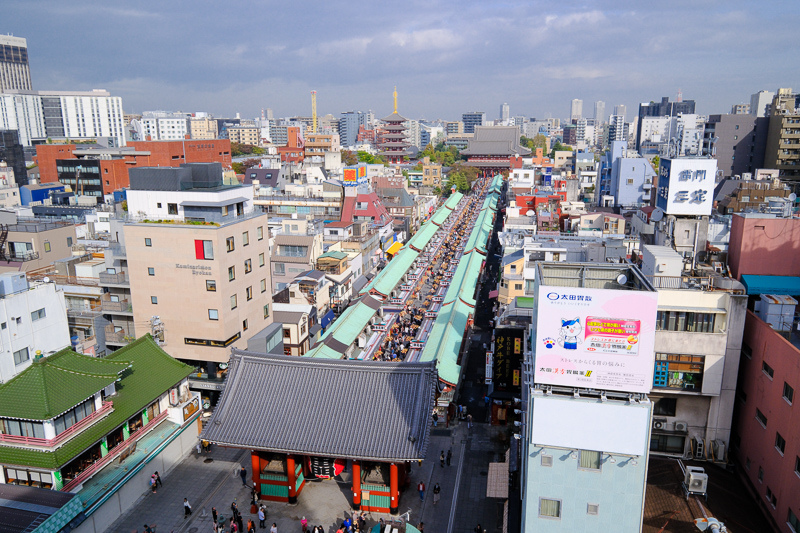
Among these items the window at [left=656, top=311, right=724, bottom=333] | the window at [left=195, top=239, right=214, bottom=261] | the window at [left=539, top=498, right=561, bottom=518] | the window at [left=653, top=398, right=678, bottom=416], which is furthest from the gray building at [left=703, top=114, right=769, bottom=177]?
the window at [left=539, top=498, right=561, bottom=518]

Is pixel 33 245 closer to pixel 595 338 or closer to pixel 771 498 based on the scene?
pixel 595 338

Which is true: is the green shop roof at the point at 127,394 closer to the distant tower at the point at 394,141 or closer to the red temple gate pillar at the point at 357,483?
the red temple gate pillar at the point at 357,483

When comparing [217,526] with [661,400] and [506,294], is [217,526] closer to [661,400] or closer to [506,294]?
[661,400]

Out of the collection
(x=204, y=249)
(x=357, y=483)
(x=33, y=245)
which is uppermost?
(x=204, y=249)

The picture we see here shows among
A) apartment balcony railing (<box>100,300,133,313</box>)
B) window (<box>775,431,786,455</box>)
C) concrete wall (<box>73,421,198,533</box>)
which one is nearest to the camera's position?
window (<box>775,431,786,455</box>)

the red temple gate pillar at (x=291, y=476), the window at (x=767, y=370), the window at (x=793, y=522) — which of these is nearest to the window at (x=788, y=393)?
the window at (x=767, y=370)

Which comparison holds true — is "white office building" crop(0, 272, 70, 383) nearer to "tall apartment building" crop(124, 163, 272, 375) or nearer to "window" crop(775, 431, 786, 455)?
"tall apartment building" crop(124, 163, 272, 375)

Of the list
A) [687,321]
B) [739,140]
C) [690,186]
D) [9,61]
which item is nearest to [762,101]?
[739,140]
